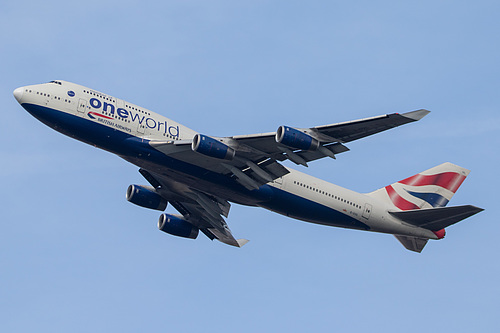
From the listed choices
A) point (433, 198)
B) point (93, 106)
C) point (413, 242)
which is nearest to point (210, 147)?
point (93, 106)

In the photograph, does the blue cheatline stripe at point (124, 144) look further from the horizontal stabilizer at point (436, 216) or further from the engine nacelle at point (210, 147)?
the horizontal stabilizer at point (436, 216)

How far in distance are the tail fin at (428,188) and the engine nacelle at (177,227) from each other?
563 inches

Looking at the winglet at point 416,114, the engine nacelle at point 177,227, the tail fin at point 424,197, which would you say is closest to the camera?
the winglet at point 416,114

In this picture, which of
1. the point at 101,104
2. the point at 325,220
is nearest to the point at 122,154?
the point at 101,104

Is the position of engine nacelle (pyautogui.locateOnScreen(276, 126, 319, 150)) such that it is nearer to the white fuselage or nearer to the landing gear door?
the white fuselage

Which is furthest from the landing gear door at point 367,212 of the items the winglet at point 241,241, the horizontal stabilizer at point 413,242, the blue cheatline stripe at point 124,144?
the winglet at point 241,241

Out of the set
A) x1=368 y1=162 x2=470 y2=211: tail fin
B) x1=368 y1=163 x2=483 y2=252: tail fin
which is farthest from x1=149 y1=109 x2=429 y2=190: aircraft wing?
x1=368 y1=162 x2=470 y2=211: tail fin

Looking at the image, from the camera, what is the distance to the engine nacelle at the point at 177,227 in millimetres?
57344

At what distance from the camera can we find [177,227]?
188ft

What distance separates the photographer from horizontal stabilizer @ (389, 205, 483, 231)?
1935 inches

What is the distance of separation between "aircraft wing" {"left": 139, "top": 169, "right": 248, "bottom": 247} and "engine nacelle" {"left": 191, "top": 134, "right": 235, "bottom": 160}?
790 centimetres

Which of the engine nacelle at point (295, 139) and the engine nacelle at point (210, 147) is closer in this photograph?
the engine nacelle at point (295, 139)

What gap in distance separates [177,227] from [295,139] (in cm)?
1810

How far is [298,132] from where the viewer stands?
141 feet
